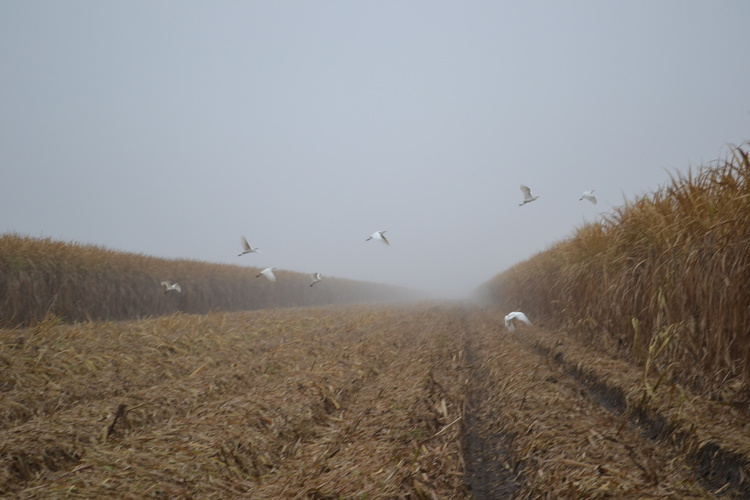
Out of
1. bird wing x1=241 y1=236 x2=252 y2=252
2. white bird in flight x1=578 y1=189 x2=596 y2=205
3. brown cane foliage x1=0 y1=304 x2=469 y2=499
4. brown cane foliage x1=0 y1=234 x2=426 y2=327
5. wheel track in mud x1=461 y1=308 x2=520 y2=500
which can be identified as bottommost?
wheel track in mud x1=461 y1=308 x2=520 y2=500

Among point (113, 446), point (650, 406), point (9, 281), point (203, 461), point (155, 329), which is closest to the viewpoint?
point (203, 461)

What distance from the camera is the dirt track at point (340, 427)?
2.88 meters

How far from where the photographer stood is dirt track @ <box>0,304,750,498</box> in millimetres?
2881

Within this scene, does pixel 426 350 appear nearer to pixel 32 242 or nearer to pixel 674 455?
pixel 674 455

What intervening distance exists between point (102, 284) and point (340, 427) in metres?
11.2

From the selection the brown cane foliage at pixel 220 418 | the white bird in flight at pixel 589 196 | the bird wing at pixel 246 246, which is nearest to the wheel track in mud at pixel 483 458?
the brown cane foliage at pixel 220 418

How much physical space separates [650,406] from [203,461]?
12.0 feet

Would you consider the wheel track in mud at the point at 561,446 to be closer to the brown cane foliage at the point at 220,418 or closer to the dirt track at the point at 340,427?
the dirt track at the point at 340,427

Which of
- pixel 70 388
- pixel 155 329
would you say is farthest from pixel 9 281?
pixel 70 388

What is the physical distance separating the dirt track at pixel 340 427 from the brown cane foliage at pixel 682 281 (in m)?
0.38

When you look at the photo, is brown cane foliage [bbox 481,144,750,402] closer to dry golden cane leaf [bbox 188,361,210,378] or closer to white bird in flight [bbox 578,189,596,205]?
white bird in flight [bbox 578,189,596,205]

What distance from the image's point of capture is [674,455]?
10.9 feet

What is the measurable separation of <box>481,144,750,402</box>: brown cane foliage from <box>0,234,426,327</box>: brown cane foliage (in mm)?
8430

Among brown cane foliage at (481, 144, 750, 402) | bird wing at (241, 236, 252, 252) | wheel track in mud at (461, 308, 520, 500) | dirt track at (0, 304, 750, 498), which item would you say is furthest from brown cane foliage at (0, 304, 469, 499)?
bird wing at (241, 236, 252, 252)
